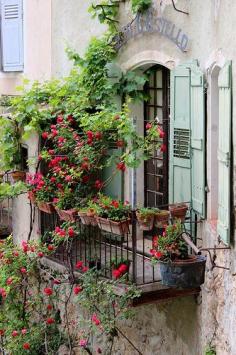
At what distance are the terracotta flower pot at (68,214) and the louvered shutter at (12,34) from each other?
14.9 feet

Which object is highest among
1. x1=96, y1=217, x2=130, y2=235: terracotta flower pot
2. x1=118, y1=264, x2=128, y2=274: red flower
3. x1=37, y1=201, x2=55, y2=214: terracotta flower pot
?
x1=37, y1=201, x2=55, y2=214: terracotta flower pot

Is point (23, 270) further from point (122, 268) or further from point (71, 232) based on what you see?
point (122, 268)

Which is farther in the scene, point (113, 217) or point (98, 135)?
point (98, 135)

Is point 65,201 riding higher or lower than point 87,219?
higher

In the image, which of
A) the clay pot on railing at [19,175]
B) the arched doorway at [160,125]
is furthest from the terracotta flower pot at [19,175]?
the arched doorway at [160,125]

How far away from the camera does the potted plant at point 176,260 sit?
8.66 meters

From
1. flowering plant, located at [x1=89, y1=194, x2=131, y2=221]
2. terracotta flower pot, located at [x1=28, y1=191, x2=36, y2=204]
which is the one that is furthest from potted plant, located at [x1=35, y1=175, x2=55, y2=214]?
flowering plant, located at [x1=89, y1=194, x2=131, y2=221]

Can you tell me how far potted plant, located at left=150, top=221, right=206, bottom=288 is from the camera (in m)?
8.66

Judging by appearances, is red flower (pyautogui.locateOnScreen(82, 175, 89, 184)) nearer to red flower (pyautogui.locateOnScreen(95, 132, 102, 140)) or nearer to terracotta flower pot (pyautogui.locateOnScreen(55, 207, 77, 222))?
terracotta flower pot (pyautogui.locateOnScreen(55, 207, 77, 222))

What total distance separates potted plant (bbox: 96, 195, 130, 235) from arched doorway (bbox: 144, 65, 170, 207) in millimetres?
1291

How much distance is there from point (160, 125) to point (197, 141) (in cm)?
157

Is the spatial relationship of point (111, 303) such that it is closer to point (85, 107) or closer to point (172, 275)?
point (172, 275)

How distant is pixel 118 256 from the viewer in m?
10.5

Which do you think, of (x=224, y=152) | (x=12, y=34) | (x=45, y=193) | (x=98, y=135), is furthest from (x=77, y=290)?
(x=12, y=34)
